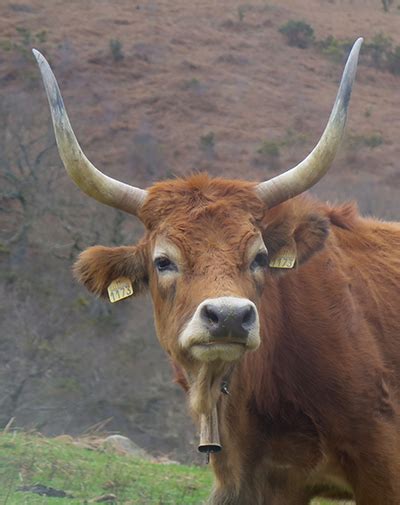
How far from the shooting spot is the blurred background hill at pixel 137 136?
85.7ft

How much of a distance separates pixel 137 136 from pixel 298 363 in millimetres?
39053

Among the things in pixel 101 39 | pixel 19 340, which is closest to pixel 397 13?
pixel 101 39

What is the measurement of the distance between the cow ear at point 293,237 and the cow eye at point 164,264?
2.47 feet

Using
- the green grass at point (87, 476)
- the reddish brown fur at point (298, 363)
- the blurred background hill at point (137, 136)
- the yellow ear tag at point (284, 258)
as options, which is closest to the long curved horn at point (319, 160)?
the reddish brown fur at point (298, 363)

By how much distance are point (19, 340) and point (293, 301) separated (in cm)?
1852

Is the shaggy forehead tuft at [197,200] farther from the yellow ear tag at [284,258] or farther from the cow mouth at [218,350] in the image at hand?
the cow mouth at [218,350]

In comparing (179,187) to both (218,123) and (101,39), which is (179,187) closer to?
(218,123)

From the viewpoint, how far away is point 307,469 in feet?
25.8

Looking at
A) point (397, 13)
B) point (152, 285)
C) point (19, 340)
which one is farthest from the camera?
point (397, 13)

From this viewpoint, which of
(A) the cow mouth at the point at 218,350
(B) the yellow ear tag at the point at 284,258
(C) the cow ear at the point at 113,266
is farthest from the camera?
(C) the cow ear at the point at 113,266

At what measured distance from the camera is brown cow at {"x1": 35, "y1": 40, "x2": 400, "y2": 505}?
7.27 m

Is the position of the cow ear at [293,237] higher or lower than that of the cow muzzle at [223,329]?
higher

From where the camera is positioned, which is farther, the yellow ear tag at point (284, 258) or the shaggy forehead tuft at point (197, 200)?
the yellow ear tag at point (284, 258)

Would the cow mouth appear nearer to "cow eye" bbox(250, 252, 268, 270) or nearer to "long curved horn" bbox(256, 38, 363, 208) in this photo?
"cow eye" bbox(250, 252, 268, 270)
